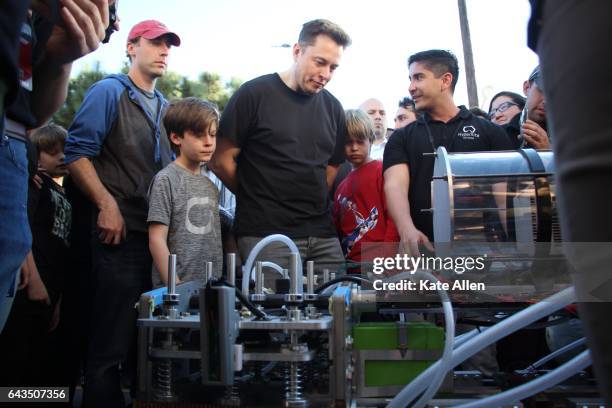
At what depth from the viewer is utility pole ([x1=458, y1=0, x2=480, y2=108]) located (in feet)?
31.2

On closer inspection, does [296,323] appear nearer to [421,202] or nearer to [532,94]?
[421,202]

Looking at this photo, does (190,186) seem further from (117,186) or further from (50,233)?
(50,233)

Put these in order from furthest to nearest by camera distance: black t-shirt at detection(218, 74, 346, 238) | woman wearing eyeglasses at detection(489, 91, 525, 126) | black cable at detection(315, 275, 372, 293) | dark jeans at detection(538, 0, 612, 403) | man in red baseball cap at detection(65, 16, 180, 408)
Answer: woman wearing eyeglasses at detection(489, 91, 525, 126) → black t-shirt at detection(218, 74, 346, 238) → man in red baseball cap at detection(65, 16, 180, 408) → black cable at detection(315, 275, 372, 293) → dark jeans at detection(538, 0, 612, 403)

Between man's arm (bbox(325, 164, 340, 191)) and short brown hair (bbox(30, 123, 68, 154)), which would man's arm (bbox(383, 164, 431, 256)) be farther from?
short brown hair (bbox(30, 123, 68, 154))

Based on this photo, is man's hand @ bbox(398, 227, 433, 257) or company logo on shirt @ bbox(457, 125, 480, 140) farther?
company logo on shirt @ bbox(457, 125, 480, 140)

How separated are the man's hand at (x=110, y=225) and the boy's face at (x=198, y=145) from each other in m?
0.38

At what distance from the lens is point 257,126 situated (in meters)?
2.94

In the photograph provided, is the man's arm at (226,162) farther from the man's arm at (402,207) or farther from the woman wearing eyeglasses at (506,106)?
the woman wearing eyeglasses at (506,106)

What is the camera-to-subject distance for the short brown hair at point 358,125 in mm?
3262

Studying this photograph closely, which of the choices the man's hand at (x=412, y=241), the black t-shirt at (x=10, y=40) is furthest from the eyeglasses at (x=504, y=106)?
the black t-shirt at (x=10, y=40)

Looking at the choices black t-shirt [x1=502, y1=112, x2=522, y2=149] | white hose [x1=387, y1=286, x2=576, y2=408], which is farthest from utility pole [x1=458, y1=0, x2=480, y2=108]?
white hose [x1=387, y1=286, x2=576, y2=408]

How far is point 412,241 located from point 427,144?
63 cm

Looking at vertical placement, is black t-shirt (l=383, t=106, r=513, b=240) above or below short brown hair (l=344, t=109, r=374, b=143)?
below

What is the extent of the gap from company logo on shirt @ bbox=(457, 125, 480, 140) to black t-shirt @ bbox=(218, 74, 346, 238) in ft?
2.13
